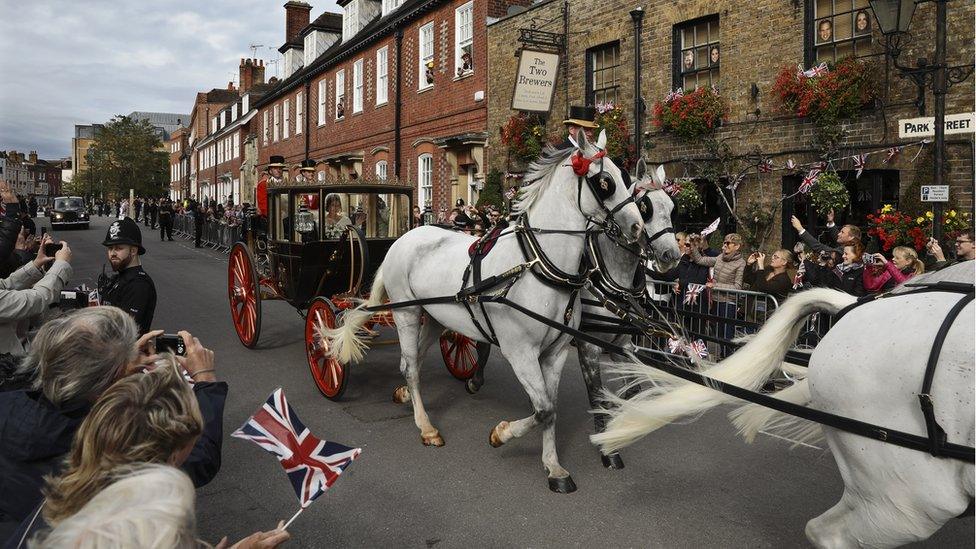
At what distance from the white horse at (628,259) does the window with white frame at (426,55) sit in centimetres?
1562

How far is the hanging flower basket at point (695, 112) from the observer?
11.3 m

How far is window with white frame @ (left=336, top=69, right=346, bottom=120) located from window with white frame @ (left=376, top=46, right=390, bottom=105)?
3155 mm

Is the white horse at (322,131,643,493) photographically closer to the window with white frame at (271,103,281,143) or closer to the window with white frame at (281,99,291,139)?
the window with white frame at (281,99,291,139)

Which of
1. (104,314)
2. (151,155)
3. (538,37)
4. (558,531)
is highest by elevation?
(151,155)

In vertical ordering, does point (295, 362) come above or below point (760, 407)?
below

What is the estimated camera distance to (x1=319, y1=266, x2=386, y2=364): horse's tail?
18.9 ft

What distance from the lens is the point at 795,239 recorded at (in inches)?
407

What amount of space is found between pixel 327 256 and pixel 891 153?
24.6 ft

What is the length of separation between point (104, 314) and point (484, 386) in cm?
484

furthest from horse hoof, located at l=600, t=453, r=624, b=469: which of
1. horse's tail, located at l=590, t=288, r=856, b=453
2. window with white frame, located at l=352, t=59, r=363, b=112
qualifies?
window with white frame, located at l=352, t=59, r=363, b=112

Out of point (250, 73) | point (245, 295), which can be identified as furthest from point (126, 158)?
point (245, 295)

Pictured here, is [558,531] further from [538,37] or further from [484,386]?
[538,37]

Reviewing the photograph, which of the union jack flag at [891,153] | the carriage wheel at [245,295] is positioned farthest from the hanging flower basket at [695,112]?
the carriage wheel at [245,295]

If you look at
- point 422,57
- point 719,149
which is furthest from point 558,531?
point 422,57
